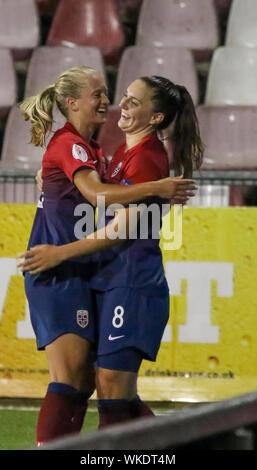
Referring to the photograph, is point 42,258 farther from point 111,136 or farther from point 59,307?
point 111,136

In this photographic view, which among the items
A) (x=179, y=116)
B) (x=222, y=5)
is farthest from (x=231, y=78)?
(x=179, y=116)

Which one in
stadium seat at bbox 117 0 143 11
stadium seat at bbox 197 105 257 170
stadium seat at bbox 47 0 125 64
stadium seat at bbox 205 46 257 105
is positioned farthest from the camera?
stadium seat at bbox 117 0 143 11

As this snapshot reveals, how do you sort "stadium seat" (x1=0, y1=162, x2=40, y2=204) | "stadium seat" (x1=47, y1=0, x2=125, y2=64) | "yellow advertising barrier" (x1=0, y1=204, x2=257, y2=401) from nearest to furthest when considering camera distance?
"yellow advertising barrier" (x1=0, y1=204, x2=257, y2=401) → "stadium seat" (x1=0, y1=162, x2=40, y2=204) → "stadium seat" (x1=47, y1=0, x2=125, y2=64)

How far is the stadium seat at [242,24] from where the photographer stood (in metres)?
7.48

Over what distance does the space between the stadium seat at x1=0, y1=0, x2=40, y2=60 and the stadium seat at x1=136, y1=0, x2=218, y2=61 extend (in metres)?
0.86

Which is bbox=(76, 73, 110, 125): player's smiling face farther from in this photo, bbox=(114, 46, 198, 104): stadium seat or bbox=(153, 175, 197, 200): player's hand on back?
bbox=(114, 46, 198, 104): stadium seat

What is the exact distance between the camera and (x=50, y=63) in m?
7.38

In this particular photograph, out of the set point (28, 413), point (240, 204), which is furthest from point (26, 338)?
point (240, 204)

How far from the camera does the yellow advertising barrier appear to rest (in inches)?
201

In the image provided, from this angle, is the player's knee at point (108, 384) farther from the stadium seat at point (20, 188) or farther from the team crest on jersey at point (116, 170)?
the stadium seat at point (20, 188)

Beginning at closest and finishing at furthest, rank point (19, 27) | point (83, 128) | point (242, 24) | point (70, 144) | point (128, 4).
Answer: point (70, 144), point (83, 128), point (242, 24), point (19, 27), point (128, 4)

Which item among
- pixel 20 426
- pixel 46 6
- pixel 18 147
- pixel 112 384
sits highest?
pixel 46 6

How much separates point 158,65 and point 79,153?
4.30m

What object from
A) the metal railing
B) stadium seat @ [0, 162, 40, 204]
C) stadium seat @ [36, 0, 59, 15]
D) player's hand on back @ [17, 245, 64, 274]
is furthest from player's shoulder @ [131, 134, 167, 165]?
stadium seat @ [36, 0, 59, 15]
